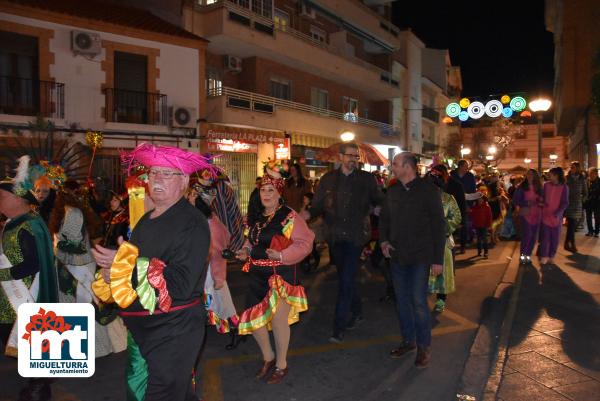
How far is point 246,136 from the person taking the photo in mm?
17625

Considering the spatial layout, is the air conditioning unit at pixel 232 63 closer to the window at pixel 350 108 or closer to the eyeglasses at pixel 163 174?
the window at pixel 350 108

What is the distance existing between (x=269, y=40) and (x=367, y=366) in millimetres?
15593

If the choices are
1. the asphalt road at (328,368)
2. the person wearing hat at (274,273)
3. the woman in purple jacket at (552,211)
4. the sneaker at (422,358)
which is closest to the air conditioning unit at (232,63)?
the woman in purple jacket at (552,211)

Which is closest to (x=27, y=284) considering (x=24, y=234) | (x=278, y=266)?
(x=24, y=234)

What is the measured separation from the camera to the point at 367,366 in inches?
185

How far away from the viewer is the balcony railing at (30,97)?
1347 centimetres

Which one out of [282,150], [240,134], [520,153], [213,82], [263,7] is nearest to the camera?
[240,134]

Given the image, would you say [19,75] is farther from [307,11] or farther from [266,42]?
[307,11]

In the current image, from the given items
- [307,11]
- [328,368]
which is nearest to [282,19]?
[307,11]

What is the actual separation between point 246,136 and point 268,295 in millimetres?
13823

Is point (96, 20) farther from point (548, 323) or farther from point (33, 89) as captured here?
point (548, 323)

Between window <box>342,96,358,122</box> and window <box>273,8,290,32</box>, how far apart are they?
536 cm

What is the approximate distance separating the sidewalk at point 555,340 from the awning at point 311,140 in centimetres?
1290

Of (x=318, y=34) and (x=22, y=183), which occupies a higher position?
(x=318, y=34)
